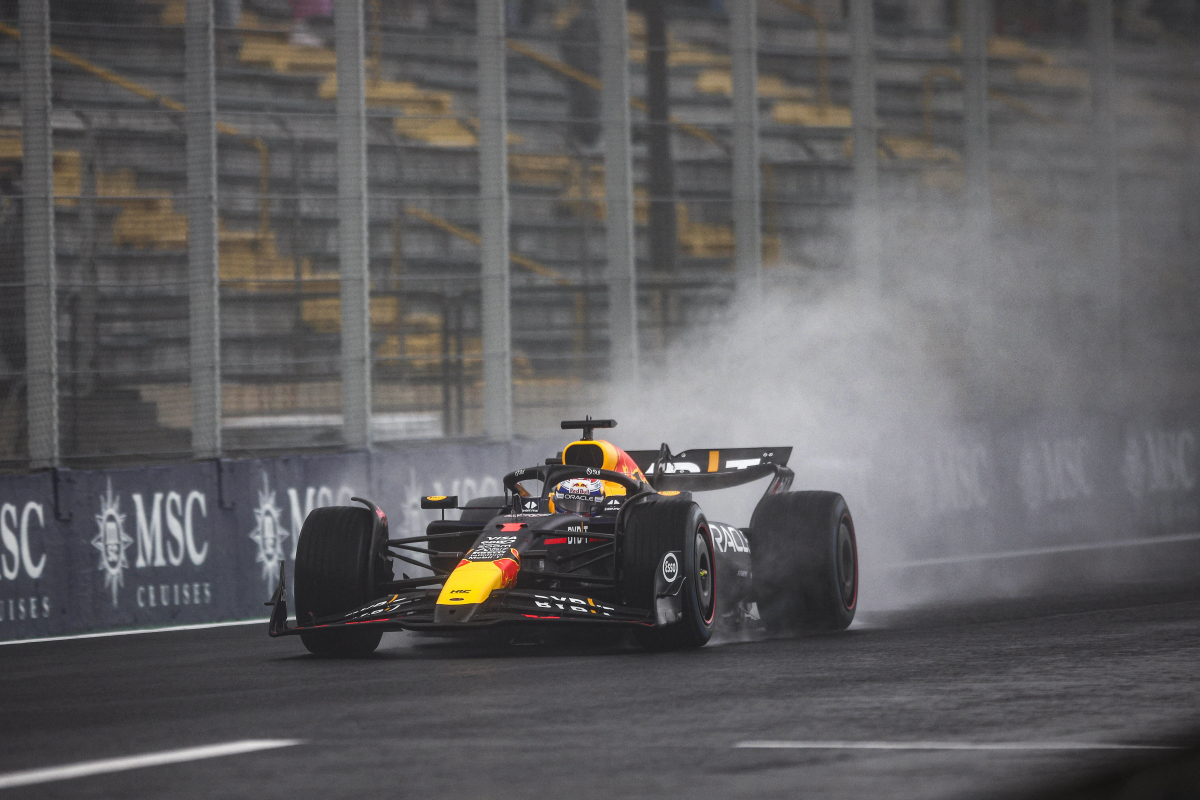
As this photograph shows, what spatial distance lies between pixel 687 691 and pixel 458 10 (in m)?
13.1

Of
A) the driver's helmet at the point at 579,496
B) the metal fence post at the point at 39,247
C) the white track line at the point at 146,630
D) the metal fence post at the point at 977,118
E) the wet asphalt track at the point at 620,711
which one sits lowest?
the white track line at the point at 146,630

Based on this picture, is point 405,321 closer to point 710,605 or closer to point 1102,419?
point 710,605

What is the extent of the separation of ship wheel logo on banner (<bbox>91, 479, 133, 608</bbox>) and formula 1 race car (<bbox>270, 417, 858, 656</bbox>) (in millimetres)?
3001

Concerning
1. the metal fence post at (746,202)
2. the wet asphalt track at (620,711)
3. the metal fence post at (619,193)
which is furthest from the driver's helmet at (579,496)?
the metal fence post at (746,202)

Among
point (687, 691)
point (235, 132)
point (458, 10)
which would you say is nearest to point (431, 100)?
point (458, 10)

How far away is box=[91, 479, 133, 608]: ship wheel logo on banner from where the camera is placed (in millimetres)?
14273

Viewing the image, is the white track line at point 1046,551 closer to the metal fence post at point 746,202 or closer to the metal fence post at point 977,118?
the metal fence post at point 746,202

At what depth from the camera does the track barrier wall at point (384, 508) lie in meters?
14.1

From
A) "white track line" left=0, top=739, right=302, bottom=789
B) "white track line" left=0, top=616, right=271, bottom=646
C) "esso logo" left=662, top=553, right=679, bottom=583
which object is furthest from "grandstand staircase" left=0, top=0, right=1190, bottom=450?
"white track line" left=0, top=739, right=302, bottom=789

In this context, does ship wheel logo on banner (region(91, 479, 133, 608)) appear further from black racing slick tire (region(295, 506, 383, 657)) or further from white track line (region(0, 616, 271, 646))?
black racing slick tire (region(295, 506, 383, 657))

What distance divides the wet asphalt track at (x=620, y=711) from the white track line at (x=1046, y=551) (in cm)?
731

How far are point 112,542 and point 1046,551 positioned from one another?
1124cm

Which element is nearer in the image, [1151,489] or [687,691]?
[687,691]

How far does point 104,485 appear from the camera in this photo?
47.4ft
